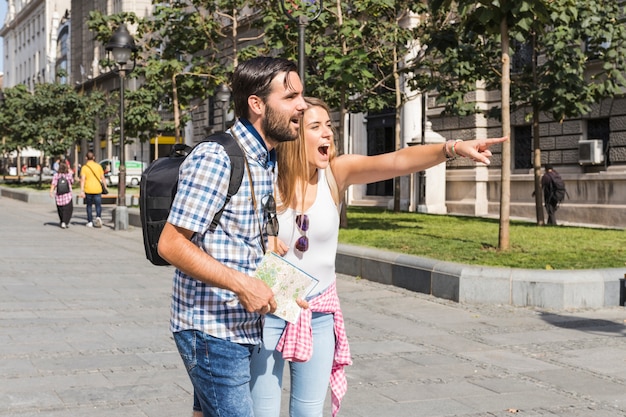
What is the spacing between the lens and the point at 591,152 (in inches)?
858

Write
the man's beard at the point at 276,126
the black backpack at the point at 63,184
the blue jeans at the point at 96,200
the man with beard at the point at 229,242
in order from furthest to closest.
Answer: the blue jeans at the point at 96,200 < the black backpack at the point at 63,184 < the man's beard at the point at 276,126 < the man with beard at the point at 229,242

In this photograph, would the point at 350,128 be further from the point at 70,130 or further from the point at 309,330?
the point at 309,330

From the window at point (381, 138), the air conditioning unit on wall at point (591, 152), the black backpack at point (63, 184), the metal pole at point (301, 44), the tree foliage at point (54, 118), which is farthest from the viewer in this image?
the tree foliage at point (54, 118)

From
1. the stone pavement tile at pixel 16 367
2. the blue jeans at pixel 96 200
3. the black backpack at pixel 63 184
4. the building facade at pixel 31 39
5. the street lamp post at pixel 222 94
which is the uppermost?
the building facade at pixel 31 39

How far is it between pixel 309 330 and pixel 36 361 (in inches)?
150

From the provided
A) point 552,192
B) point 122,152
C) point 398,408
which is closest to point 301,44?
point 398,408

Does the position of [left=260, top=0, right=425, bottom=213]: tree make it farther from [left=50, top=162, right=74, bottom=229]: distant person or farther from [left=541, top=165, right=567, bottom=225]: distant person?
[left=50, top=162, right=74, bottom=229]: distant person

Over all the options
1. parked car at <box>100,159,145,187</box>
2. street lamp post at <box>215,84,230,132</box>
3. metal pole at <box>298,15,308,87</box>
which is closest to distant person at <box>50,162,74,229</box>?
street lamp post at <box>215,84,230,132</box>

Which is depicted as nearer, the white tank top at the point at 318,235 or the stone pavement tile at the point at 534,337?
the white tank top at the point at 318,235

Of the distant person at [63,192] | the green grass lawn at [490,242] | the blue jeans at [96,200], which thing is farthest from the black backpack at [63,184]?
the green grass lawn at [490,242]

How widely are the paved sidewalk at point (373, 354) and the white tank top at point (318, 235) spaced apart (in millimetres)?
2002

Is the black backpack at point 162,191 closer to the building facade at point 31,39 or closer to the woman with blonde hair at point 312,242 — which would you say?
the woman with blonde hair at point 312,242

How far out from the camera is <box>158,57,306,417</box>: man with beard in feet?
8.82

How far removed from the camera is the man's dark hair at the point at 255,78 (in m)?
2.89
